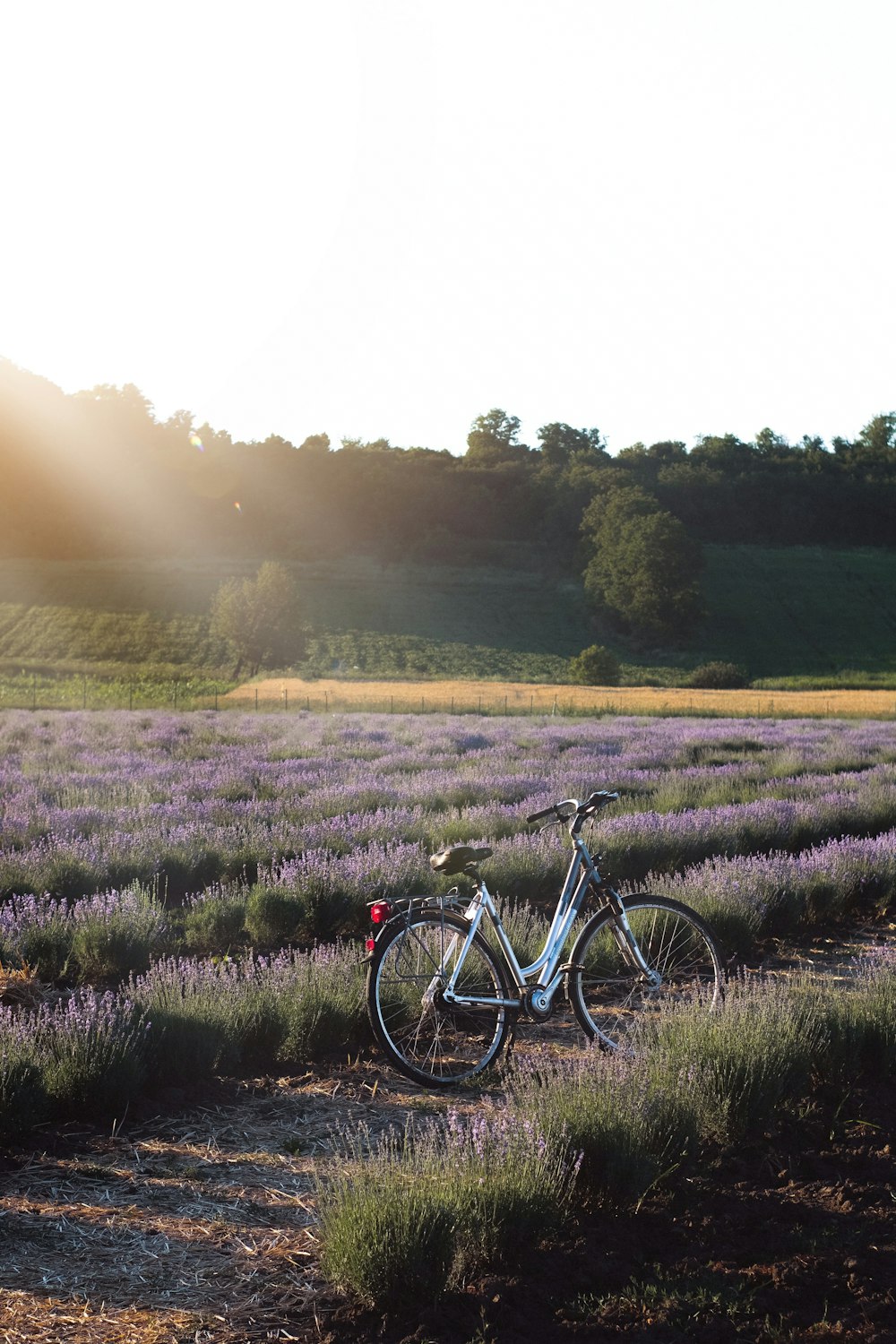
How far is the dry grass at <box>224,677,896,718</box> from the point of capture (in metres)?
37.8

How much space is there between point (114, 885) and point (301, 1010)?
13.1ft

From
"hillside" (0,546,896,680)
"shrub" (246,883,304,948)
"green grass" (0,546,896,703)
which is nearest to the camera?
"shrub" (246,883,304,948)

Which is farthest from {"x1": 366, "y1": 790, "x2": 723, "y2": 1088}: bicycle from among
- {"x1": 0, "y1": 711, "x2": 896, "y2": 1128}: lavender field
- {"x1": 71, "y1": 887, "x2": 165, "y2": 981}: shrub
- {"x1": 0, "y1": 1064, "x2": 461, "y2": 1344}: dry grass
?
{"x1": 71, "y1": 887, "x2": 165, "y2": 981}: shrub

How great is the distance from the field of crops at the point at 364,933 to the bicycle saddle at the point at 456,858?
96 cm

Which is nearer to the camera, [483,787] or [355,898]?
[355,898]

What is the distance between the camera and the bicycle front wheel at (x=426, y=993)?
500 cm

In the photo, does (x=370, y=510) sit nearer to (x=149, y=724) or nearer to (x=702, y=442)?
(x=702, y=442)

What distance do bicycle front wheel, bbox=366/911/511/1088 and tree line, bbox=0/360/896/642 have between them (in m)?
84.2

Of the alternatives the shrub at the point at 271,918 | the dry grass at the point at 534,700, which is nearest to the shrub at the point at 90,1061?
the shrub at the point at 271,918

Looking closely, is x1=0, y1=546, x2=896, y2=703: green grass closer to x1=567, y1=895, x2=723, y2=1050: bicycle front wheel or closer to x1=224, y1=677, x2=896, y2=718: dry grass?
x1=224, y1=677, x2=896, y2=718: dry grass

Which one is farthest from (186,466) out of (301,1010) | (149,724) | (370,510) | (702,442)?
(301,1010)

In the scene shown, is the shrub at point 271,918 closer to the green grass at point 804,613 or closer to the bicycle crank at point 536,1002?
the bicycle crank at point 536,1002

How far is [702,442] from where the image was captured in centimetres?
12838

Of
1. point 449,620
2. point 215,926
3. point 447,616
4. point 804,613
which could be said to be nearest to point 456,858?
point 215,926
